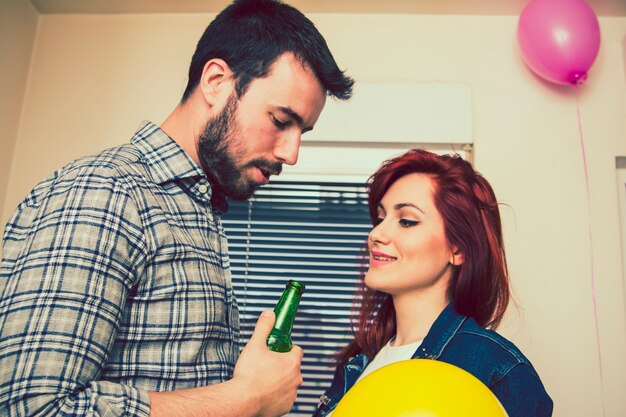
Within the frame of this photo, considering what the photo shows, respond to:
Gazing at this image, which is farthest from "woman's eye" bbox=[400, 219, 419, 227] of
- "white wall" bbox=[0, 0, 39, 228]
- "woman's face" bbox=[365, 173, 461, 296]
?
"white wall" bbox=[0, 0, 39, 228]

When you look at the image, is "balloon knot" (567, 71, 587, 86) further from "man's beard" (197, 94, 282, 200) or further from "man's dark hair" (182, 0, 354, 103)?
"man's beard" (197, 94, 282, 200)

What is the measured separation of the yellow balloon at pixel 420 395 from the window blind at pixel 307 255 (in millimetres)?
1439

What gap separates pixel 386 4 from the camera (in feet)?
8.04

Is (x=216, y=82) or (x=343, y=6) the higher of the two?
(x=343, y=6)

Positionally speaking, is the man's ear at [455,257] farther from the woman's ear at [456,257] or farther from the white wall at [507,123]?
the white wall at [507,123]

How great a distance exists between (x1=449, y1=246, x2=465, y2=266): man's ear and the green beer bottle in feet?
2.10

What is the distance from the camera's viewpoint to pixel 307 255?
2438mm

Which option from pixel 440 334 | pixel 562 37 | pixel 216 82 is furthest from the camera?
pixel 562 37

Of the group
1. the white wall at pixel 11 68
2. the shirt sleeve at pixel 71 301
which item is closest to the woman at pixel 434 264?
the shirt sleeve at pixel 71 301

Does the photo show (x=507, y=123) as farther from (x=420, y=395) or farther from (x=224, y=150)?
(x=420, y=395)

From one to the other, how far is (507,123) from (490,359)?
1410 mm

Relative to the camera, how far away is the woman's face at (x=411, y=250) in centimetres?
149

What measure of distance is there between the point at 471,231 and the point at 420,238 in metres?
0.15

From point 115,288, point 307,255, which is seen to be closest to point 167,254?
point 115,288
